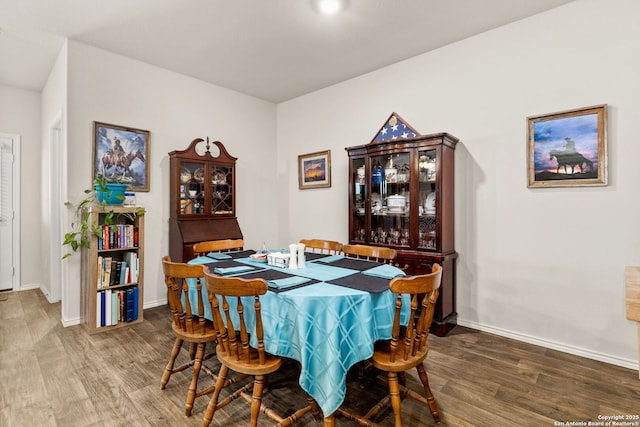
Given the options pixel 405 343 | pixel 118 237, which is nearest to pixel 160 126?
pixel 118 237

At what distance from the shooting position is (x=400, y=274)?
7.06ft

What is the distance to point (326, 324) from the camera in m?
1.60

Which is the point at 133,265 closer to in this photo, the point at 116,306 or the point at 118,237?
the point at 118,237

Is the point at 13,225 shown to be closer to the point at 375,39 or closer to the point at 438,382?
the point at 375,39

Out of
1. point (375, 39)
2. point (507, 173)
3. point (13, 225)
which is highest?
point (375, 39)

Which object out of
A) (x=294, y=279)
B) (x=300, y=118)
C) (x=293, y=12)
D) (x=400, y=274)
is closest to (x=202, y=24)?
(x=293, y=12)

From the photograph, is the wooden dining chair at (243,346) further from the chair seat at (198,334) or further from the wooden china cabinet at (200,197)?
the wooden china cabinet at (200,197)

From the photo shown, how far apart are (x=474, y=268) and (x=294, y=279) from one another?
2.13 meters

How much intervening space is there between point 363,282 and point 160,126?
330cm

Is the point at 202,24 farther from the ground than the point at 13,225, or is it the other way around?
the point at 202,24

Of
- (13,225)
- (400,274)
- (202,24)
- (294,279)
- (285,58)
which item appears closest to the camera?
(294,279)

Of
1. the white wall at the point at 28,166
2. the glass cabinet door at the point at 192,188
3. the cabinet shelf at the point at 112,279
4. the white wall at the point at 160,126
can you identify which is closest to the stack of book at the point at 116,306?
the cabinet shelf at the point at 112,279

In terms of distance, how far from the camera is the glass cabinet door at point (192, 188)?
387cm

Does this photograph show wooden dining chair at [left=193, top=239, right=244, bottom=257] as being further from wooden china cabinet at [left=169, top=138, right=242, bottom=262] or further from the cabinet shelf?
the cabinet shelf
